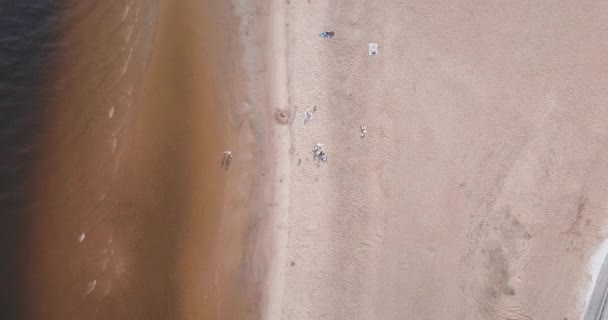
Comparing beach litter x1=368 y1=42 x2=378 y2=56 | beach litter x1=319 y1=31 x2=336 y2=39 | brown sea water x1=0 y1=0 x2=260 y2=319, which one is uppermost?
beach litter x1=319 y1=31 x2=336 y2=39

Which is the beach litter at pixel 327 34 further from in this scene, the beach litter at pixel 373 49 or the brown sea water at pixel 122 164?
the brown sea water at pixel 122 164

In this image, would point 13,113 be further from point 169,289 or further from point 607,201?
point 607,201

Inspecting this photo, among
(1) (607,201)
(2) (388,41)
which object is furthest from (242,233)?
(1) (607,201)

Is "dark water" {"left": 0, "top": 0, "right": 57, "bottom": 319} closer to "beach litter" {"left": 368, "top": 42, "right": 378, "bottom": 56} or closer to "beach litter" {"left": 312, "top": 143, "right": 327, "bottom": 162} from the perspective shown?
"beach litter" {"left": 312, "top": 143, "right": 327, "bottom": 162}

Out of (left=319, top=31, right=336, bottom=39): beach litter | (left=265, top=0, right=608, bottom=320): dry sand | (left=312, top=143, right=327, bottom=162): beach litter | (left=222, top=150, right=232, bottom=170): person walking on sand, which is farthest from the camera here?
(left=319, top=31, right=336, bottom=39): beach litter

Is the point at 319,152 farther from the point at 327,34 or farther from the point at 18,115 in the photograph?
the point at 18,115

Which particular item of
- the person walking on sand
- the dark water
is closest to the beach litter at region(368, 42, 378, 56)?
the person walking on sand
